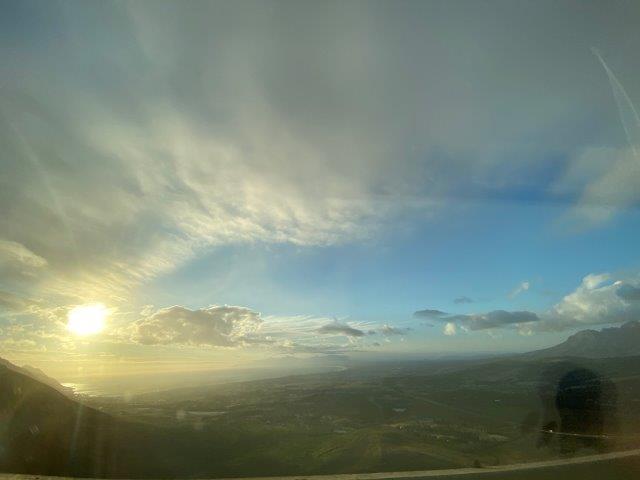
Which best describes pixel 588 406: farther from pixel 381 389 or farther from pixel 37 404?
pixel 37 404

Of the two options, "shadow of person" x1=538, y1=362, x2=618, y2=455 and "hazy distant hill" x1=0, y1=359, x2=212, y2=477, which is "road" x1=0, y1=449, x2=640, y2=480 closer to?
"shadow of person" x1=538, y1=362, x2=618, y2=455

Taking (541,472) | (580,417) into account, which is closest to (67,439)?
(541,472)

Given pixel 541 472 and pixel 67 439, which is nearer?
pixel 541 472

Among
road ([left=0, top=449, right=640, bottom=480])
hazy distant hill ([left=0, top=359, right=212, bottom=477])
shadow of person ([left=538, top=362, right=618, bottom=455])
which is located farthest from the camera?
shadow of person ([left=538, top=362, right=618, bottom=455])

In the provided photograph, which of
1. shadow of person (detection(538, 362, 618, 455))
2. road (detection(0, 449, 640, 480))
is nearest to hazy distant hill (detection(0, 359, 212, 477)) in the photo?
road (detection(0, 449, 640, 480))

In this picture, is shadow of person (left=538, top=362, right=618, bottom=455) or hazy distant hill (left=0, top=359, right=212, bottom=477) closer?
hazy distant hill (left=0, top=359, right=212, bottom=477)

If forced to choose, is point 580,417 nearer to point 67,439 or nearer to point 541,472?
point 541,472

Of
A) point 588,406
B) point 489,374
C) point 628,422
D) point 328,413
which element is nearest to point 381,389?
point 328,413

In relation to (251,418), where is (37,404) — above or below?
above
